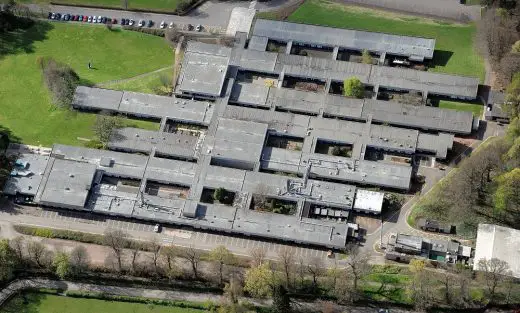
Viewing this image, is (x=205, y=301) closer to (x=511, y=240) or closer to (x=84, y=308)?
(x=84, y=308)

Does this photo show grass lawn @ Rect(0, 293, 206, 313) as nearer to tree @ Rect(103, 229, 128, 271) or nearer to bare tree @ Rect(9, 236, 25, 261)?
tree @ Rect(103, 229, 128, 271)

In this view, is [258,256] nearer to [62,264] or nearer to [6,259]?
[62,264]

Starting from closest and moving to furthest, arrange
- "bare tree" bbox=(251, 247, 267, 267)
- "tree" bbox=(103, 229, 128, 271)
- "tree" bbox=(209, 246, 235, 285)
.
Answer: "tree" bbox=(209, 246, 235, 285), "tree" bbox=(103, 229, 128, 271), "bare tree" bbox=(251, 247, 267, 267)

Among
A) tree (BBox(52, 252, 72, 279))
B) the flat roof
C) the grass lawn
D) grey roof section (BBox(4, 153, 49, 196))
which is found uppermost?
the flat roof

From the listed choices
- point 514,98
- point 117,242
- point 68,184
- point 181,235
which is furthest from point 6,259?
point 514,98

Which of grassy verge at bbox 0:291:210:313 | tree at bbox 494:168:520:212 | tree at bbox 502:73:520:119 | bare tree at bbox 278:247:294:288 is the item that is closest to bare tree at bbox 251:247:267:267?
bare tree at bbox 278:247:294:288

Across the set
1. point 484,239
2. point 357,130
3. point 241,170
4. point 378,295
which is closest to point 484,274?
point 484,239
